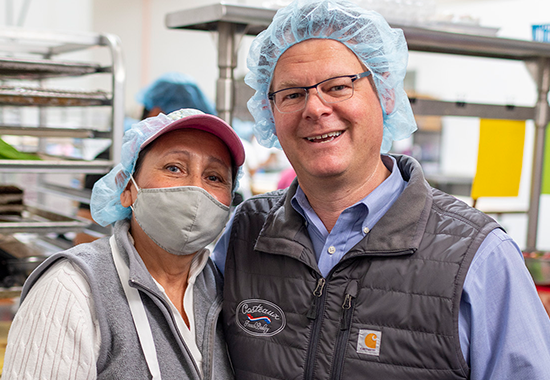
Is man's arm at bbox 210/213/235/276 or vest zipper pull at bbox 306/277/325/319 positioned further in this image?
man's arm at bbox 210/213/235/276

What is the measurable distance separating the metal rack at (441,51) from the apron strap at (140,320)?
26.1 inches

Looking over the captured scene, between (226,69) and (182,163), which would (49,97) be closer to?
(226,69)

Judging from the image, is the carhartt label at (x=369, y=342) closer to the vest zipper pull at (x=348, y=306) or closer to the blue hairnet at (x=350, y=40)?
the vest zipper pull at (x=348, y=306)

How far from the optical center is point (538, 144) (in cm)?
222

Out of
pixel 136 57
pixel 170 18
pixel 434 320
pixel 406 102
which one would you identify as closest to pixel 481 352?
pixel 434 320

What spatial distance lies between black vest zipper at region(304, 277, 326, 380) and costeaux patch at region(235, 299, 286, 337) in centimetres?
9

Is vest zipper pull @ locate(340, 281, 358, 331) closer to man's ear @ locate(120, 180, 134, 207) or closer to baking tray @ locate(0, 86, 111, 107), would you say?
man's ear @ locate(120, 180, 134, 207)

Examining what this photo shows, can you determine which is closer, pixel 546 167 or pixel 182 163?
pixel 182 163

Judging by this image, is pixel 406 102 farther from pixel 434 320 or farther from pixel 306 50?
pixel 434 320

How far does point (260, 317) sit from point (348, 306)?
0.81 feet

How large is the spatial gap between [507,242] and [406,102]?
472 millimetres

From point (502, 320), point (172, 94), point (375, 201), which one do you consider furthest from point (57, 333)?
point (172, 94)

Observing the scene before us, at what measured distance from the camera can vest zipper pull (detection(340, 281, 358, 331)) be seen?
1162mm

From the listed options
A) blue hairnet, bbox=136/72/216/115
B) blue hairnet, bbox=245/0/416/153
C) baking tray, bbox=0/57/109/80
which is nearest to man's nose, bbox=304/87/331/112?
blue hairnet, bbox=245/0/416/153
